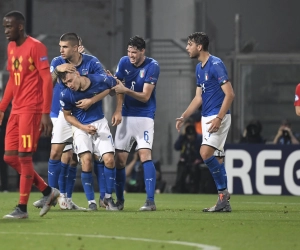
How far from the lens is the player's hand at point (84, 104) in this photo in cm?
1200

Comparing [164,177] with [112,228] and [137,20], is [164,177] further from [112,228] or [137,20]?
[112,228]

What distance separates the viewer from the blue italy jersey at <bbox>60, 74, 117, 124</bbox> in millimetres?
12078

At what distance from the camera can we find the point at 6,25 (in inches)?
392

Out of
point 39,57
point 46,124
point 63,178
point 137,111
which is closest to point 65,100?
point 137,111

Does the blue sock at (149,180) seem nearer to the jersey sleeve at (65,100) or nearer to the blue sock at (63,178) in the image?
the blue sock at (63,178)

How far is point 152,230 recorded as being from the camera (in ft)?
30.3

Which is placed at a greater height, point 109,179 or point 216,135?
point 216,135

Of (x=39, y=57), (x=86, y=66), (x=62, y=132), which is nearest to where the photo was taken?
(x=39, y=57)

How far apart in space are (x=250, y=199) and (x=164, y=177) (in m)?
4.48

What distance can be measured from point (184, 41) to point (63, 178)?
27.9 feet

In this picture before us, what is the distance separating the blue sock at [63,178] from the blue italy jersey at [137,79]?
1.07 metres

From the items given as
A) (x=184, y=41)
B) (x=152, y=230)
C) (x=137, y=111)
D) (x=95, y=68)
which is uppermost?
(x=184, y=41)

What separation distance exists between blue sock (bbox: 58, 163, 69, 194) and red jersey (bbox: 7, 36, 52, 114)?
288 cm

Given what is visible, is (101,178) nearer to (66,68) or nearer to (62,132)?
(62,132)
